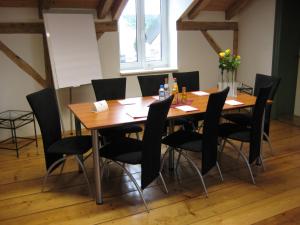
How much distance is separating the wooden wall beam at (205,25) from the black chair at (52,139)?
292cm

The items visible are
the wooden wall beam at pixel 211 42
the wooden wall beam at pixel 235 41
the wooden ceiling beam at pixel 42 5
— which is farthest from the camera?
the wooden wall beam at pixel 235 41

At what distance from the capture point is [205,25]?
550cm

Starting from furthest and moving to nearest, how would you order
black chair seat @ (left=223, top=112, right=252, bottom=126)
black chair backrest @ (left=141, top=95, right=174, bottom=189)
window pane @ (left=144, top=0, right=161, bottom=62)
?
window pane @ (left=144, top=0, right=161, bottom=62) < black chair seat @ (left=223, top=112, right=252, bottom=126) < black chair backrest @ (left=141, top=95, right=174, bottom=189)

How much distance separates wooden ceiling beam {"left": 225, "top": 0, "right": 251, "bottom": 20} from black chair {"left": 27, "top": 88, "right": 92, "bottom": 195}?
12.3ft

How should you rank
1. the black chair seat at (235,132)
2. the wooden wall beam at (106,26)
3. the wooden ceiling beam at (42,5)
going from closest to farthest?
the black chair seat at (235,132)
the wooden ceiling beam at (42,5)
the wooden wall beam at (106,26)

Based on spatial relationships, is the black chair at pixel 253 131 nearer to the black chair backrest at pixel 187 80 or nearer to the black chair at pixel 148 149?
the black chair at pixel 148 149

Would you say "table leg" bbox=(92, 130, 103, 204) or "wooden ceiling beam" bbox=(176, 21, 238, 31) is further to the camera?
"wooden ceiling beam" bbox=(176, 21, 238, 31)

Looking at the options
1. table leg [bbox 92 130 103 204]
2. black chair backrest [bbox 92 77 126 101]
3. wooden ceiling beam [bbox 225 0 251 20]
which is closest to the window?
wooden ceiling beam [bbox 225 0 251 20]

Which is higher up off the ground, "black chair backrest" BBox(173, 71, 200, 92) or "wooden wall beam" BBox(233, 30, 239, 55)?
"wooden wall beam" BBox(233, 30, 239, 55)

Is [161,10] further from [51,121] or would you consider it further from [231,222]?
[231,222]

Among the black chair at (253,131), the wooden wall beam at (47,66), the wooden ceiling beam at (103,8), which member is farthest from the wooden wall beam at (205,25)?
the black chair at (253,131)

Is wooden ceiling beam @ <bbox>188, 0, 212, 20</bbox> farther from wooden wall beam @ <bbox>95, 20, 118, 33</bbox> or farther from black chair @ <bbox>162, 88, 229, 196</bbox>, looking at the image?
black chair @ <bbox>162, 88, 229, 196</bbox>

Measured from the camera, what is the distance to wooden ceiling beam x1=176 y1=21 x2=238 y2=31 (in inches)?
208

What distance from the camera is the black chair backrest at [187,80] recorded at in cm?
422
